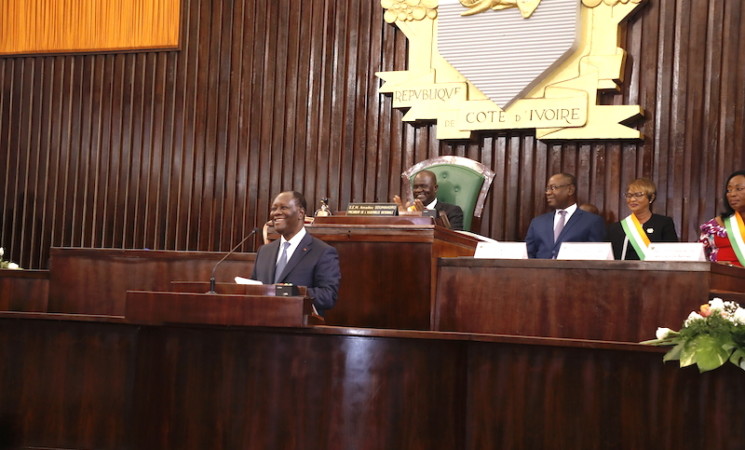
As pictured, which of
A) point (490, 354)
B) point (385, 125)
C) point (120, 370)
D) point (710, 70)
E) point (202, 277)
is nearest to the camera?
point (490, 354)

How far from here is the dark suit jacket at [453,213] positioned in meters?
6.24

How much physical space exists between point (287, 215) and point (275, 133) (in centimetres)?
319

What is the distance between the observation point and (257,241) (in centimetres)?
763

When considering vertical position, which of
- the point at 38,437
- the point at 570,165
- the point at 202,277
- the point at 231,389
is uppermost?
the point at 570,165

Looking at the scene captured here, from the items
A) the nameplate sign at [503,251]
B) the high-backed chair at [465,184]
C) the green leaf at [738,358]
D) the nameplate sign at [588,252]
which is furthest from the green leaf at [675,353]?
the high-backed chair at [465,184]

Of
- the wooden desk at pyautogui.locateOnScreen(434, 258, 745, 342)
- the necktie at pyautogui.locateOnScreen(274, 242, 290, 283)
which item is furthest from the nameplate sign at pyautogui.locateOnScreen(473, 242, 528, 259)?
the necktie at pyautogui.locateOnScreen(274, 242, 290, 283)

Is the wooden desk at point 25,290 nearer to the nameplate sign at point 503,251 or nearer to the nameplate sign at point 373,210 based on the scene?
the nameplate sign at point 373,210

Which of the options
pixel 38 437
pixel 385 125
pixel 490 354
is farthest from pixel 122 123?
pixel 490 354

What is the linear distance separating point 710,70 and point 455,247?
2683 mm

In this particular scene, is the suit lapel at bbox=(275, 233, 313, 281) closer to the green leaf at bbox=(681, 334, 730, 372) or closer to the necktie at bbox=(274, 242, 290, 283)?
the necktie at bbox=(274, 242, 290, 283)

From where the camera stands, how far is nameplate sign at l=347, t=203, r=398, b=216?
480 centimetres

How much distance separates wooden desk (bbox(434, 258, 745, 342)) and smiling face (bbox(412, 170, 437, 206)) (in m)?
1.59

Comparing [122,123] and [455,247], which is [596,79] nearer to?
[455,247]

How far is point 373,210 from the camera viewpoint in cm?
485
